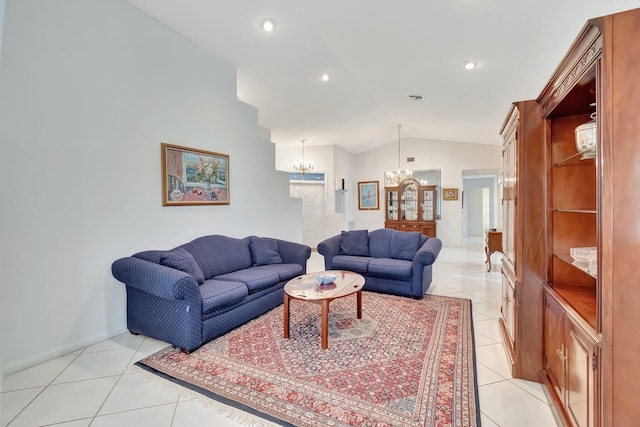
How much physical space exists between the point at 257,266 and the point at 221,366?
5.53ft

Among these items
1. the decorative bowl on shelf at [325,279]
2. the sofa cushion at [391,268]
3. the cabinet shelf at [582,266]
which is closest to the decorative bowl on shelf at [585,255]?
the cabinet shelf at [582,266]

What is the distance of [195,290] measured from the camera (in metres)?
2.42

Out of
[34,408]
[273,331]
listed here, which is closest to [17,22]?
[34,408]

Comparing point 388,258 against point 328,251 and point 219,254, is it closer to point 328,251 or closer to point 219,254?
point 328,251

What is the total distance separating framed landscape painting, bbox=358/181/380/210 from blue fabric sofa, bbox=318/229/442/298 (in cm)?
478

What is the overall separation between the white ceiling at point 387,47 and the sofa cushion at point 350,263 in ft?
8.74

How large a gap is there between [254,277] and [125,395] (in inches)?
58.5

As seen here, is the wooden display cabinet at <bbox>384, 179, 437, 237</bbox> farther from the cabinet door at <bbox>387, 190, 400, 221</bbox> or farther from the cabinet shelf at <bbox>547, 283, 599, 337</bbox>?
the cabinet shelf at <bbox>547, 283, 599, 337</bbox>

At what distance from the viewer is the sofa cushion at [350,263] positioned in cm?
402

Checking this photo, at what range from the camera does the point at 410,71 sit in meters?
3.87

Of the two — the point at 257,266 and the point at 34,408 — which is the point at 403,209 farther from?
the point at 34,408

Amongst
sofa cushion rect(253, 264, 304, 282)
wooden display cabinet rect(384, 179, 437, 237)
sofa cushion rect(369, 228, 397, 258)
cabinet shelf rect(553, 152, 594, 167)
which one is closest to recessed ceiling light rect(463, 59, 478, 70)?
cabinet shelf rect(553, 152, 594, 167)

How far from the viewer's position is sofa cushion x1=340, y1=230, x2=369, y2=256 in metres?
4.49

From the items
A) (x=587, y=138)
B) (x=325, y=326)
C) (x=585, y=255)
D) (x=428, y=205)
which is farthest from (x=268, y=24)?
(x=428, y=205)
